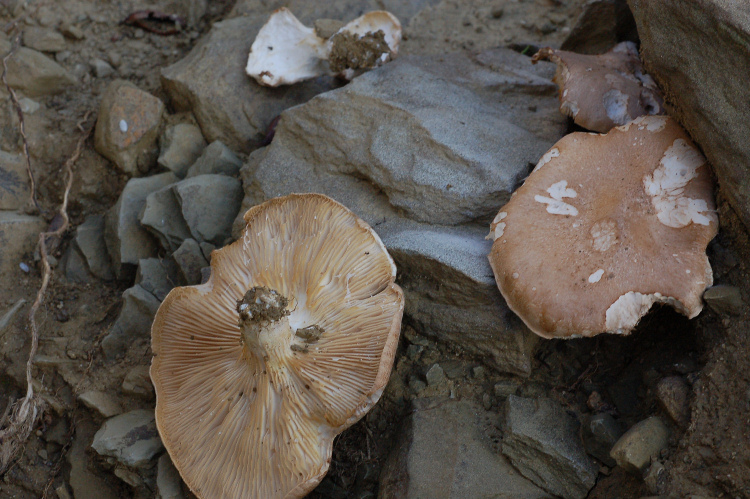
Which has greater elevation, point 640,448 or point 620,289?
point 620,289

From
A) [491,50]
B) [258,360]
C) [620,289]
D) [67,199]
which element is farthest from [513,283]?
[67,199]

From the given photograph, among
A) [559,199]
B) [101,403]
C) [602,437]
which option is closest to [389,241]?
[559,199]


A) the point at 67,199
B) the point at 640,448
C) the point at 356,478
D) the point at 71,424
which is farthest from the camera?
the point at 67,199

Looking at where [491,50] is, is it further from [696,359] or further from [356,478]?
[356,478]

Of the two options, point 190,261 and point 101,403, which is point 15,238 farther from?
point 101,403

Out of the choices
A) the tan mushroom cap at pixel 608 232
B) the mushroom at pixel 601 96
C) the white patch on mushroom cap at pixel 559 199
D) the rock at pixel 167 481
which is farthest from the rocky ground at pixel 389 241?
the white patch on mushroom cap at pixel 559 199

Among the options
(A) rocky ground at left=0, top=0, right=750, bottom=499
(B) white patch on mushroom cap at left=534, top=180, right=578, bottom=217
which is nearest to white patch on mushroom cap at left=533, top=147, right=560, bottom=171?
(B) white patch on mushroom cap at left=534, top=180, right=578, bottom=217

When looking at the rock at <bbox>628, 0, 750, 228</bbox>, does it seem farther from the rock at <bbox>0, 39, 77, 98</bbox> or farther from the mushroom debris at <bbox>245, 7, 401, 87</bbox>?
the rock at <bbox>0, 39, 77, 98</bbox>
